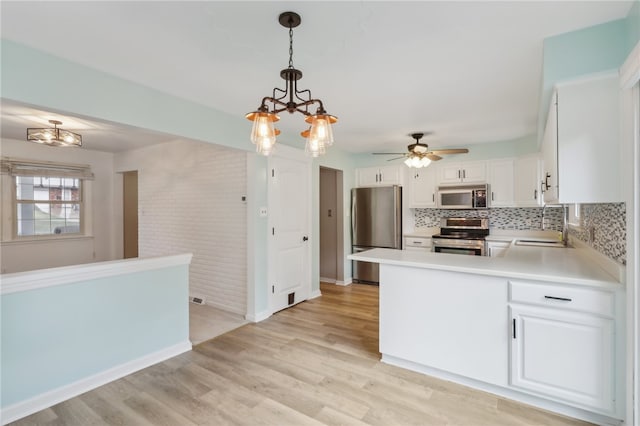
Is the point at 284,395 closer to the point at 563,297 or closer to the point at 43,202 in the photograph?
the point at 563,297

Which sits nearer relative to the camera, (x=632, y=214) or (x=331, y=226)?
(x=632, y=214)

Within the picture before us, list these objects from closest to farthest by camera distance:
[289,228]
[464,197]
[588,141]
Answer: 1. [588,141]
2. [289,228]
3. [464,197]

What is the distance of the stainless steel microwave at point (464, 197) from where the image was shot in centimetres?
456

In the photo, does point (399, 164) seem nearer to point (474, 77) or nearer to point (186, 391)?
point (474, 77)

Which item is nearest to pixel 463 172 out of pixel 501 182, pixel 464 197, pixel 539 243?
pixel 464 197

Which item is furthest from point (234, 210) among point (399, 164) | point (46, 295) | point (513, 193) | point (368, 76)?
point (513, 193)

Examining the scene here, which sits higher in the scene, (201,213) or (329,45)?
(329,45)

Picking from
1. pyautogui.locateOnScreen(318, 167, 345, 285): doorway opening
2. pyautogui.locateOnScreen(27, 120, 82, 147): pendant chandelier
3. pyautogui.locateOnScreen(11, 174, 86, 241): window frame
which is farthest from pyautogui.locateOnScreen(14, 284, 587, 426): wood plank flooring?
pyautogui.locateOnScreen(11, 174, 86, 241): window frame

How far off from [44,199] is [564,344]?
6.83 metres

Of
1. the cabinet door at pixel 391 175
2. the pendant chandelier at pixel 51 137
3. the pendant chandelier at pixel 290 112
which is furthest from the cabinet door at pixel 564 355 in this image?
the pendant chandelier at pixel 51 137

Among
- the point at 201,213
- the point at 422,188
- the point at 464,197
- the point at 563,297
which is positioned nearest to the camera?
the point at 563,297

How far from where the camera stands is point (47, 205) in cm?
498

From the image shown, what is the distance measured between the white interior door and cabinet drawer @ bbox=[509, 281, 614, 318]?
2603mm

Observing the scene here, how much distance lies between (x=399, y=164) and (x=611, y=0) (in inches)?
147
